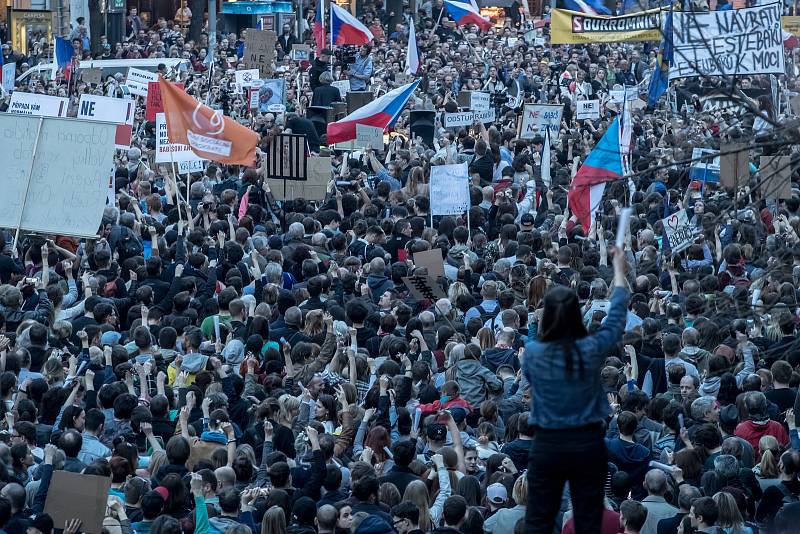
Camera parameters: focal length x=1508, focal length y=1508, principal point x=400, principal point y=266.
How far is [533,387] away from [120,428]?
4.42 m

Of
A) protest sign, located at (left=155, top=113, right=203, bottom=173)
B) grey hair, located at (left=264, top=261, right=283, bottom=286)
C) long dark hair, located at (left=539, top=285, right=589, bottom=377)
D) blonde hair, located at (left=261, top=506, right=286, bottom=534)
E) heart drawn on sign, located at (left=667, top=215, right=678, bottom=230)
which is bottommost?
blonde hair, located at (left=261, top=506, right=286, bottom=534)

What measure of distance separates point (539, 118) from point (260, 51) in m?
6.79

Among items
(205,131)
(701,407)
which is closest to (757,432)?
(701,407)

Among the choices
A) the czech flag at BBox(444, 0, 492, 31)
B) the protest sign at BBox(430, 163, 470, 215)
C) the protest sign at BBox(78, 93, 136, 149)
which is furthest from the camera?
the czech flag at BBox(444, 0, 492, 31)

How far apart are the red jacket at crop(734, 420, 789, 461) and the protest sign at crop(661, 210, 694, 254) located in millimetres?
3550

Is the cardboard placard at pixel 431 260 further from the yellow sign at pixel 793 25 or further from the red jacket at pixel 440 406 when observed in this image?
the yellow sign at pixel 793 25

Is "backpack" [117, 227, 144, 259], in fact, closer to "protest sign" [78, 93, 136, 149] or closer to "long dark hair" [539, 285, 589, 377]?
"protest sign" [78, 93, 136, 149]

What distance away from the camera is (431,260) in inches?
507

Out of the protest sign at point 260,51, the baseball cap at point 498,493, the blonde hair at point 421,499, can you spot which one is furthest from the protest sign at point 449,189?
the protest sign at point 260,51

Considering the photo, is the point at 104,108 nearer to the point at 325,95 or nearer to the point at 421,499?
the point at 325,95

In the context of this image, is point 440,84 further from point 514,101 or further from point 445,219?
point 445,219

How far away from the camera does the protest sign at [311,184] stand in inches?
665

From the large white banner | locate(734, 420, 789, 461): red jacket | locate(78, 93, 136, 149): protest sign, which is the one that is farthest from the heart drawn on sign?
locate(78, 93, 136, 149): protest sign

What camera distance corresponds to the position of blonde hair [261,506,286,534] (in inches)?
291
